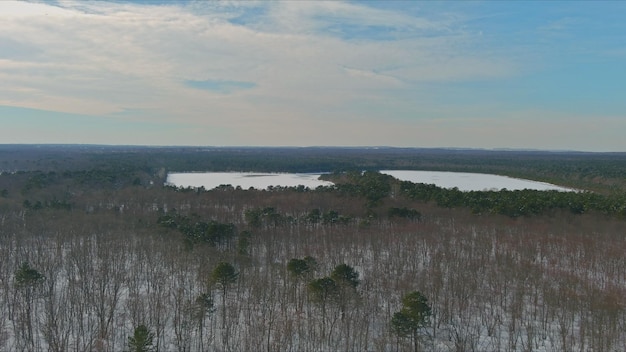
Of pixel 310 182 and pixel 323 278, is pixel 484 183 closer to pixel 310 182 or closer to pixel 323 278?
pixel 310 182

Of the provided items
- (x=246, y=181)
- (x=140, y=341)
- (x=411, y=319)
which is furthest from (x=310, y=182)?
(x=140, y=341)

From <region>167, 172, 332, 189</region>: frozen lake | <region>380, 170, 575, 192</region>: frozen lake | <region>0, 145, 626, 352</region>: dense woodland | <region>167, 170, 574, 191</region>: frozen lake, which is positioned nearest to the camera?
<region>0, 145, 626, 352</region>: dense woodland

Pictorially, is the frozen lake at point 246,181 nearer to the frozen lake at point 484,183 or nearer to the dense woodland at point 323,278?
the frozen lake at point 484,183

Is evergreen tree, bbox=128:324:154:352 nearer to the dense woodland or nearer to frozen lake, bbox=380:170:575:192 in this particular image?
the dense woodland

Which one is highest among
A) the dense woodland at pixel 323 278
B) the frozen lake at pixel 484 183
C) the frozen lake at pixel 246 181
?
the frozen lake at pixel 484 183

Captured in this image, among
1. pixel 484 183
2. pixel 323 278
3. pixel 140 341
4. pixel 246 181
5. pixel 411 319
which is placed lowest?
pixel 140 341

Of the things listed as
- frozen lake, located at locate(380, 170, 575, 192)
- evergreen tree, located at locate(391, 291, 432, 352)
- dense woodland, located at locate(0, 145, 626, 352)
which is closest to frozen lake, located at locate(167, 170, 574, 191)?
frozen lake, located at locate(380, 170, 575, 192)

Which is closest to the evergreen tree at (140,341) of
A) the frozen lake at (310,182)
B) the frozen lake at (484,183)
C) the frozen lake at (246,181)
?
the frozen lake at (310,182)

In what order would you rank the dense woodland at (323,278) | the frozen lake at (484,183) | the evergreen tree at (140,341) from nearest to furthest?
the evergreen tree at (140,341) → the dense woodland at (323,278) → the frozen lake at (484,183)
